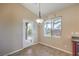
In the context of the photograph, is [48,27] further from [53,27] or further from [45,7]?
[45,7]

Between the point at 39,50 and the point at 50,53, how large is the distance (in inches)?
7.0

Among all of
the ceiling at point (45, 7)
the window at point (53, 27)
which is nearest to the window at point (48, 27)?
the window at point (53, 27)

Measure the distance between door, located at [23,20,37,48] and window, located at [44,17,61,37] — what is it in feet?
0.63

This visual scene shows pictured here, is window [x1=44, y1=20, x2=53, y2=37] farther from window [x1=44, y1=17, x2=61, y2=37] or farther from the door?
the door

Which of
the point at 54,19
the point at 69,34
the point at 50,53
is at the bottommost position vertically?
the point at 50,53

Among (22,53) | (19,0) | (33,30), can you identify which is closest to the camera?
(19,0)

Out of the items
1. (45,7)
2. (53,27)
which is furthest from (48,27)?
(45,7)

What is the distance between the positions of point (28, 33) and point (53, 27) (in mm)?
399

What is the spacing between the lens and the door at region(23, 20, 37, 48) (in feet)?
5.57

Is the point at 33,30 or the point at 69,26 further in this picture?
the point at 33,30

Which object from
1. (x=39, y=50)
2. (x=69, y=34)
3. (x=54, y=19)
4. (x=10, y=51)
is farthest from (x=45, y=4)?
(x=10, y=51)

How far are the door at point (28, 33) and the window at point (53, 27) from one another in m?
0.19

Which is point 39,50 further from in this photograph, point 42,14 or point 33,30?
point 42,14

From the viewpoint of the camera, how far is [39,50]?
1665 mm
